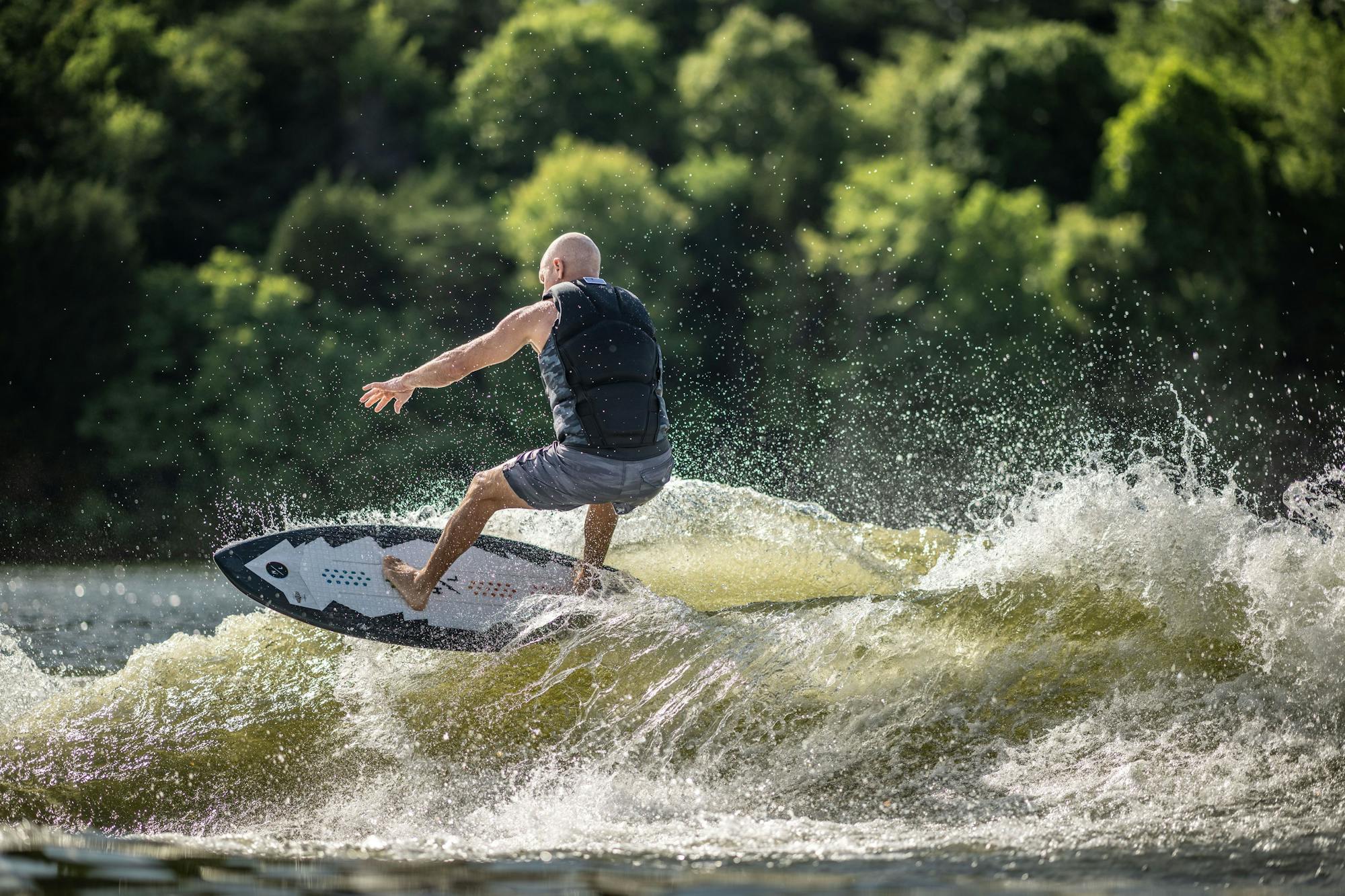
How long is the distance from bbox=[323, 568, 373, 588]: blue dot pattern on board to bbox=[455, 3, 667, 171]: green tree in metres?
41.3

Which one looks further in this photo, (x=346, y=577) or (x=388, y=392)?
(x=346, y=577)

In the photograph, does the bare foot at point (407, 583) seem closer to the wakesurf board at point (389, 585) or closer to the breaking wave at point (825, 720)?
the wakesurf board at point (389, 585)

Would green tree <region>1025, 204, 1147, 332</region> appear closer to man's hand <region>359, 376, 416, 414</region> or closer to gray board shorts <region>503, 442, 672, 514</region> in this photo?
gray board shorts <region>503, 442, 672, 514</region>

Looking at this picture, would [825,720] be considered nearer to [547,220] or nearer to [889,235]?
[547,220]

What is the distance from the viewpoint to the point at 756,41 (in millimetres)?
49719

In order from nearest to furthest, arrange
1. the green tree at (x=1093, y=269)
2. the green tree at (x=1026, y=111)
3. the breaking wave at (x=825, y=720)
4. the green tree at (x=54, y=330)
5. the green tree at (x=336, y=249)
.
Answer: the breaking wave at (x=825, y=720), the green tree at (x=54, y=330), the green tree at (x=1093, y=269), the green tree at (x=336, y=249), the green tree at (x=1026, y=111)

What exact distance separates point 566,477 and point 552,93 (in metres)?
43.3

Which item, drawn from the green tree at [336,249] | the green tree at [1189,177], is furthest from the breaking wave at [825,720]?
the green tree at [336,249]

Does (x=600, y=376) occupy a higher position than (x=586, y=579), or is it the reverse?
(x=600, y=376)

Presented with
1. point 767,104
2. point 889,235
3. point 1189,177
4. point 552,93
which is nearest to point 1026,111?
point 889,235

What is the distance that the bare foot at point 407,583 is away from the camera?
6.66 m

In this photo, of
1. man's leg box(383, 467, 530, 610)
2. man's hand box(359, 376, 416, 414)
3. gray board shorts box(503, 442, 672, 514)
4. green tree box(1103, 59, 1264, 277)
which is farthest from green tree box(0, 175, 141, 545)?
gray board shorts box(503, 442, 672, 514)

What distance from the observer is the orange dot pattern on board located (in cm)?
698

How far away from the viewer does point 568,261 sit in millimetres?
6695
